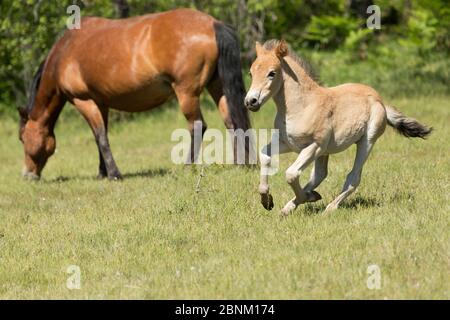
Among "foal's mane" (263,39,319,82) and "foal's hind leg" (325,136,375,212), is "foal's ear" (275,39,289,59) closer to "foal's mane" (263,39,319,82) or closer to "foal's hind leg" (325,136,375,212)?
"foal's mane" (263,39,319,82)

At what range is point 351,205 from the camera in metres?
8.79

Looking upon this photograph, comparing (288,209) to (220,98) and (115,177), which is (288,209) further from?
(115,177)

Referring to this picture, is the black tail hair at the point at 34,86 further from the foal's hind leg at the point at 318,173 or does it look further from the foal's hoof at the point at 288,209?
the foal's hoof at the point at 288,209

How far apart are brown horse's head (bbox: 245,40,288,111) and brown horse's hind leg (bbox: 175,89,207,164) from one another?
13.9 feet

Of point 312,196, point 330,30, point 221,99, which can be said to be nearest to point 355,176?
point 312,196

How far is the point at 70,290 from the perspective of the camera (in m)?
6.80

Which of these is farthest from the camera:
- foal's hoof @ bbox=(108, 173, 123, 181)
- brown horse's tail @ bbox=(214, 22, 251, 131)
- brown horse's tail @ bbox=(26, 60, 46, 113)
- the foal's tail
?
brown horse's tail @ bbox=(26, 60, 46, 113)

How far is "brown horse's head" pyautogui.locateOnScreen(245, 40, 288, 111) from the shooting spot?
7.75m

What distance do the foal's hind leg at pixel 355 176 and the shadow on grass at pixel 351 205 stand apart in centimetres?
13

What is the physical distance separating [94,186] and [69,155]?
5317mm

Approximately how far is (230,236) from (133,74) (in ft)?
17.4

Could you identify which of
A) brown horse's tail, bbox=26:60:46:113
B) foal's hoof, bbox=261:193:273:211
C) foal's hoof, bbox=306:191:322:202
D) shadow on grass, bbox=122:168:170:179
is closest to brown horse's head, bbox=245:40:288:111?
foal's hoof, bbox=261:193:273:211

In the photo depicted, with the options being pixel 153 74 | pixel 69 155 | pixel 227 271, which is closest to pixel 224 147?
pixel 153 74
